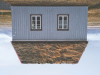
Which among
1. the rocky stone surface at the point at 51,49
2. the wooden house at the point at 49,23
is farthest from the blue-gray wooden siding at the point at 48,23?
the rocky stone surface at the point at 51,49

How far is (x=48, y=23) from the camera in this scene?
11.4m

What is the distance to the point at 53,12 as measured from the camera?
37.1 feet

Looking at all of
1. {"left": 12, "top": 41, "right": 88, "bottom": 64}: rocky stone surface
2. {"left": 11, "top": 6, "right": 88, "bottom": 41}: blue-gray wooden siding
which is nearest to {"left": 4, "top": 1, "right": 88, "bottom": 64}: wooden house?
{"left": 11, "top": 6, "right": 88, "bottom": 41}: blue-gray wooden siding

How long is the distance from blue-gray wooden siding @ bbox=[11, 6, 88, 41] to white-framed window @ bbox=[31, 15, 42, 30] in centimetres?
24

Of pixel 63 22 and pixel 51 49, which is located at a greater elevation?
pixel 63 22

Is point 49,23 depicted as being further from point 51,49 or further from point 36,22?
point 51,49

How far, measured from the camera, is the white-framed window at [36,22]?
11.4m

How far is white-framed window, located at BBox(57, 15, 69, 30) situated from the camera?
37.4 feet

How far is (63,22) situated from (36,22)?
6.75ft

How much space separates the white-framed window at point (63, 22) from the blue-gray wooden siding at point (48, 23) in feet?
0.99

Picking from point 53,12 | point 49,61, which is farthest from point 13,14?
point 49,61

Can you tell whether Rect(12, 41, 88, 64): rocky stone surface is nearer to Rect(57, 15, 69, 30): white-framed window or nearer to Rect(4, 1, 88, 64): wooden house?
Rect(4, 1, 88, 64): wooden house

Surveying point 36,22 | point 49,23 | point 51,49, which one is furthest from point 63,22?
point 51,49

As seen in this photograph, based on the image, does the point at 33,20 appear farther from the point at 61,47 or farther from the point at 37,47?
the point at 61,47
